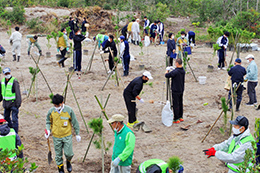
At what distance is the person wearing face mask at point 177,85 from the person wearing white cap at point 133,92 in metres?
0.71

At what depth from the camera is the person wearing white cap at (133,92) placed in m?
7.34

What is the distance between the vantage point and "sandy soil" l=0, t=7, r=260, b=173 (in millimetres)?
6500

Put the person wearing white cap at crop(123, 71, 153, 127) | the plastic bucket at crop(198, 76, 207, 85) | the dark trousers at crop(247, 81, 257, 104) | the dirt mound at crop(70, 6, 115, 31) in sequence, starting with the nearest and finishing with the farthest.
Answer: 1. the person wearing white cap at crop(123, 71, 153, 127)
2. the dark trousers at crop(247, 81, 257, 104)
3. the plastic bucket at crop(198, 76, 207, 85)
4. the dirt mound at crop(70, 6, 115, 31)

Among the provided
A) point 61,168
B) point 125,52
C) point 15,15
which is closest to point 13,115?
point 61,168

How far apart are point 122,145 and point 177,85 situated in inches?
137

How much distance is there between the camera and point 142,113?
902cm

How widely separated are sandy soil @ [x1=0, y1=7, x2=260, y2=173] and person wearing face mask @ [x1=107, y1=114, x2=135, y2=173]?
1.24 metres

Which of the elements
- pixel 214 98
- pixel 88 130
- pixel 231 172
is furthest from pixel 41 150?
pixel 214 98

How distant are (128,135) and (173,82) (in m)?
3.49

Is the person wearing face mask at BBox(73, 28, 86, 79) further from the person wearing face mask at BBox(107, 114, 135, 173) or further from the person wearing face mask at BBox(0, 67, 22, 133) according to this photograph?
the person wearing face mask at BBox(107, 114, 135, 173)

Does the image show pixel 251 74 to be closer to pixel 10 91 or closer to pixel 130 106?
pixel 130 106

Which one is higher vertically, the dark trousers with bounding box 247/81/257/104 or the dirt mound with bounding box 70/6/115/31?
the dirt mound with bounding box 70/6/115/31

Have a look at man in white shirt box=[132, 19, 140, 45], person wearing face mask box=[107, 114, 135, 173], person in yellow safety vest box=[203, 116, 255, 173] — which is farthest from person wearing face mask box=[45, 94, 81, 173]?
man in white shirt box=[132, 19, 140, 45]

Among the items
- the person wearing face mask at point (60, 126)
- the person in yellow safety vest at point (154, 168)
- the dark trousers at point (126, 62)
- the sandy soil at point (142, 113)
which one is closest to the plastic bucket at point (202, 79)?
the sandy soil at point (142, 113)
